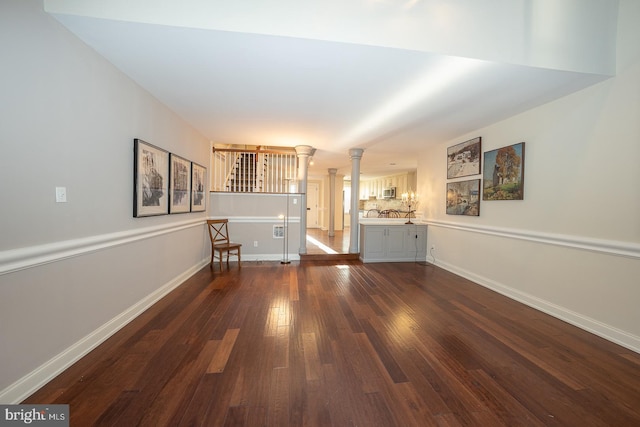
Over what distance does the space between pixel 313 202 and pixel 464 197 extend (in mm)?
6772

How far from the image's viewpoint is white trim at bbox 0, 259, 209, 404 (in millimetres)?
1479

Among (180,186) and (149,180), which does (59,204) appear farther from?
(180,186)

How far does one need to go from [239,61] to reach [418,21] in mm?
1576

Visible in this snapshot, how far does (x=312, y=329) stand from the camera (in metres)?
2.40

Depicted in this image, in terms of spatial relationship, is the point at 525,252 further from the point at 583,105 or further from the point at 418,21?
the point at 418,21

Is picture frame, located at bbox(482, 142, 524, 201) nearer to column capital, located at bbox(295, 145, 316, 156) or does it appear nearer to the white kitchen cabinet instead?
the white kitchen cabinet

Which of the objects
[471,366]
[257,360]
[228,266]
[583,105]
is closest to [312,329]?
[257,360]

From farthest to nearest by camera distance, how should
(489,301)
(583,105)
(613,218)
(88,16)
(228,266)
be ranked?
(228,266)
(489,301)
(583,105)
(613,218)
(88,16)

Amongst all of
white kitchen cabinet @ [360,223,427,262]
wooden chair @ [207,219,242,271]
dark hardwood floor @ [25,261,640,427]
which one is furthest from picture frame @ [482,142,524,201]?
wooden chair @ [207,219,242,271]

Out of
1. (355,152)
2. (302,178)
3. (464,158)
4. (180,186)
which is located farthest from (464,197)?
Answer: (180,186)

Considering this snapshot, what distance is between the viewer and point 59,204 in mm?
1769

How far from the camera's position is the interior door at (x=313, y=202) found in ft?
33.5

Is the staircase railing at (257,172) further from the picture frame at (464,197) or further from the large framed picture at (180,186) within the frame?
the picture frame at (464,197)

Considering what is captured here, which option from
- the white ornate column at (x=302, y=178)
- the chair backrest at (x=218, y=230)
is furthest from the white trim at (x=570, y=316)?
the chair backrest at (x=218, y=230)
